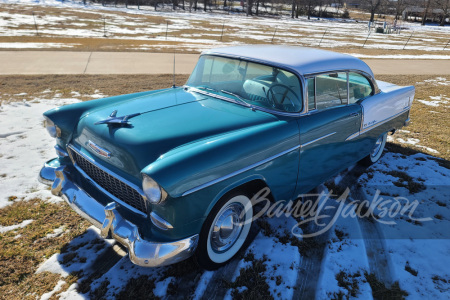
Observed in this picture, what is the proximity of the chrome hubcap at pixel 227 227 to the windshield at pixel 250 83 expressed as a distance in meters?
1.04

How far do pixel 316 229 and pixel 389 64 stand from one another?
12.8m

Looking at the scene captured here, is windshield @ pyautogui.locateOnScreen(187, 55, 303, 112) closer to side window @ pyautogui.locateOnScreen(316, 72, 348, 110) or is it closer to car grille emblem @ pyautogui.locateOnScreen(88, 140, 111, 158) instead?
side window @ pyautogui.locateOnScreen(316, 72, 348, 110)

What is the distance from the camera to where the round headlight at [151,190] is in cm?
192

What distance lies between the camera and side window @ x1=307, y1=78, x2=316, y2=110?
2895 mm

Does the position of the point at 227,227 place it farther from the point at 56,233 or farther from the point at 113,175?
the point at 56,233

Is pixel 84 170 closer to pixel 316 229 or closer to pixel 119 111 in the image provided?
pixel 119 111

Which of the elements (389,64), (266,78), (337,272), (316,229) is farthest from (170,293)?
(389,64)

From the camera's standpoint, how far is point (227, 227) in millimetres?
2449

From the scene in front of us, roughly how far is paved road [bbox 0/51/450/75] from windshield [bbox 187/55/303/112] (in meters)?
6.35

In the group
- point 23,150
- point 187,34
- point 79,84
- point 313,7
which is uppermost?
point 313,7

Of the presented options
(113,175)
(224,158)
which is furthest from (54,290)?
(224,158)

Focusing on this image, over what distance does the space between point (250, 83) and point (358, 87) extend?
1.48m

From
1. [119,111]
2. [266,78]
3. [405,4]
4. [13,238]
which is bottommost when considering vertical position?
[13,238]

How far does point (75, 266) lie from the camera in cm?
249
